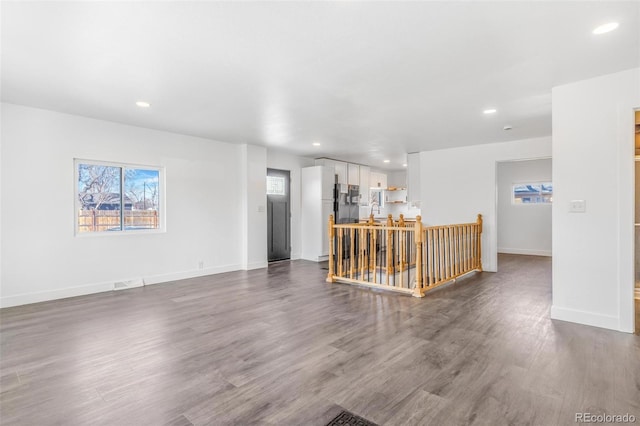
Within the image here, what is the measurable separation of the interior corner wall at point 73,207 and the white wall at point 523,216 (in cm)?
724

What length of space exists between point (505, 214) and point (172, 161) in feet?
27.4

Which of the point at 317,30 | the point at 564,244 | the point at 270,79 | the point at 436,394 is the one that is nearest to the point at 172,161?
the point at 270,79

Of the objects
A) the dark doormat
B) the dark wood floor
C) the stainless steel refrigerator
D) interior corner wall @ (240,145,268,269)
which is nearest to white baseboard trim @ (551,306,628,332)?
the dark wood floor

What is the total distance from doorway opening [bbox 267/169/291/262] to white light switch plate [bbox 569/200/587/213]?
17.6 ft

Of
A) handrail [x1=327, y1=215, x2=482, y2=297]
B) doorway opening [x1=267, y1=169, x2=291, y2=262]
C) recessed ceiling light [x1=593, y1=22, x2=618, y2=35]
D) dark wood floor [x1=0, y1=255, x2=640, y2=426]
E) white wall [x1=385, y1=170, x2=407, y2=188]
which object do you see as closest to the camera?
dark wood floor [x1=0, y1=255, x2=640, y2=426]

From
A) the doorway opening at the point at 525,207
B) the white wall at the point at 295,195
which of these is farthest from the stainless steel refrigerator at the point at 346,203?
the doorway opening at the point at 525,207

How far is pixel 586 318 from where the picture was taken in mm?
3258

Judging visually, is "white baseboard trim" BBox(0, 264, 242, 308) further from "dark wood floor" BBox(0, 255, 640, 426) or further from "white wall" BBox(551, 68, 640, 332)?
"white wall" BBox(551, 68, 640, 332)

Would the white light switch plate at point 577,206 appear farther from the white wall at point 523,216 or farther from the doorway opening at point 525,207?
the white wall at point 523,216

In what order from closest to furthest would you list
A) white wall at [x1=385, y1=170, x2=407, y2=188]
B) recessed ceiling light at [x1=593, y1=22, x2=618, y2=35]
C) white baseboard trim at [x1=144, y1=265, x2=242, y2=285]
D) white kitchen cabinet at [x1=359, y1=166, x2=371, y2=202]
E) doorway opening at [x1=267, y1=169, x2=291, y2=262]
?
recessed ceiling light at [x1=593, y1=22, x2=618, y2=35] → white baseboard trim at [x1=144, y1=265, x2=242, y2=285] → doorway opening at [x1=267, y1=169, x2=291, y2=262] → white kitchen cabinet at [x1=359, y1=166, x2=371, y2=202] → white wall at [x1=385, y1=170, x2=407, y2=188]

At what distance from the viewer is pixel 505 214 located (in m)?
8.70

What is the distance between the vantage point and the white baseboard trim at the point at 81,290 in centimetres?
402

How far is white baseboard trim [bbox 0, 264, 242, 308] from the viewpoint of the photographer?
4020 millimetres

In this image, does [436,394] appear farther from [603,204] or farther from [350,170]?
[350,170]
